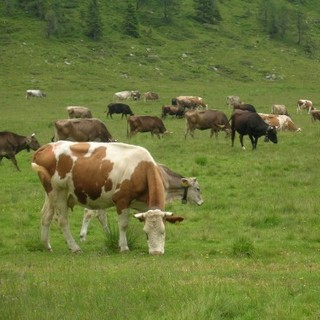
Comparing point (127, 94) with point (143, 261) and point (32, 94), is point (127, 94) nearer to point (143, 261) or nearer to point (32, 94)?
point (32, 94)

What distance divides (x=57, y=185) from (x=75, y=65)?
65237 millimetres

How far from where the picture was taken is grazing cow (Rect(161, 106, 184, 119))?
154ft

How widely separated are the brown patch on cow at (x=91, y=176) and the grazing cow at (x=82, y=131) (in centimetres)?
1348

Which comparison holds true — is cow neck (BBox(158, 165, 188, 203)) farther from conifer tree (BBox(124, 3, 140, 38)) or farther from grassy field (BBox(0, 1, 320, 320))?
conifer tree (BBox(124, 3, 140, 38))

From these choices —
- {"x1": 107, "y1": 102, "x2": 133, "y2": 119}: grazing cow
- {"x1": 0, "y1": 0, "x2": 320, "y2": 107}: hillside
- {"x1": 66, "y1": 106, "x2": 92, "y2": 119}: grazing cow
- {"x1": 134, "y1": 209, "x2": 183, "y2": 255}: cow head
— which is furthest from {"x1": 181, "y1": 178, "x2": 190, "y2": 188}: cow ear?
{"x1": 0, "y1": 0, "x2": 320, "y2": 107}: hillside

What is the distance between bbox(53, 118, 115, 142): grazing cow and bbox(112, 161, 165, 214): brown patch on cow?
13.8 m

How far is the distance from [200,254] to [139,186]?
1.74 meters

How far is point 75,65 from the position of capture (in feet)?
252

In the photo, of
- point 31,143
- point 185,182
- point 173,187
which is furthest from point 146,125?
point 185,182

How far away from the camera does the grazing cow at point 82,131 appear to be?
26906mm

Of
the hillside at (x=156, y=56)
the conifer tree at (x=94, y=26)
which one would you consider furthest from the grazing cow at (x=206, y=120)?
the conifer tree at (x=94, y=26)

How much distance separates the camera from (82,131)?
2711cm

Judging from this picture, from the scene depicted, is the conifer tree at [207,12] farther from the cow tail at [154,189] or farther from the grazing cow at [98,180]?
the cow tail at [154,189]

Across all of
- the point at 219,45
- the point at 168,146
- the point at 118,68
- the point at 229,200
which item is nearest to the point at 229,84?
the point at 118,68
